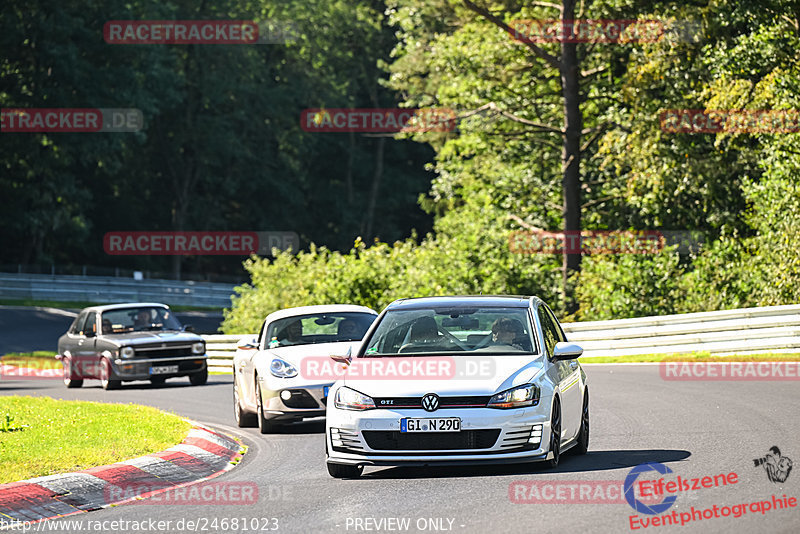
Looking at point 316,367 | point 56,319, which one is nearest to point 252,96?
point 56,319

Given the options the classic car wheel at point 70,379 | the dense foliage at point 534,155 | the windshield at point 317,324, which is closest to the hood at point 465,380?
the windshield at point 317,324

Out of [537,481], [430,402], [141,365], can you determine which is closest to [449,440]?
[430,402]

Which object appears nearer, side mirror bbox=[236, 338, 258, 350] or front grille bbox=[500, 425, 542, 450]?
front grille bbox=[500, 425, 542, 450]

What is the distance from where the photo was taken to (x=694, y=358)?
78.1 ft

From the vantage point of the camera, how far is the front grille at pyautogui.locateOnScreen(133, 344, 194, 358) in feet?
77.9

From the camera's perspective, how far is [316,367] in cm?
1452

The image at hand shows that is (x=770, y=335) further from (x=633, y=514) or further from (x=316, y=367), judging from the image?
(x=633, y=514)

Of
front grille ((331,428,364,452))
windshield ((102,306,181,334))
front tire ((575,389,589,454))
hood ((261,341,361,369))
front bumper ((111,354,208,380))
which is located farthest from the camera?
Answer: windshield ((102,306,181,334))

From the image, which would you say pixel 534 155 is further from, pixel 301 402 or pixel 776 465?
pixel 776 465

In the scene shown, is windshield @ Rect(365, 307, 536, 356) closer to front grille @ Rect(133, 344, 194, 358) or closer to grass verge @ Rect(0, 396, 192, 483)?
grass verge @ Rect(0, 396, 192, 483)

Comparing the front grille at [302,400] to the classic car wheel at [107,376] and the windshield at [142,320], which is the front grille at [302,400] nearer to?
the classic car wheel at [107,376]

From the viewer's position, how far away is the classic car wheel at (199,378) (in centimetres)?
2440

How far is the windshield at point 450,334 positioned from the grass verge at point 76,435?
260 centimetres

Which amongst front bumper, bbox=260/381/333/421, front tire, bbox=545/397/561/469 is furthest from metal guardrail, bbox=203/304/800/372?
front tire, bbox=545/397/561/469
